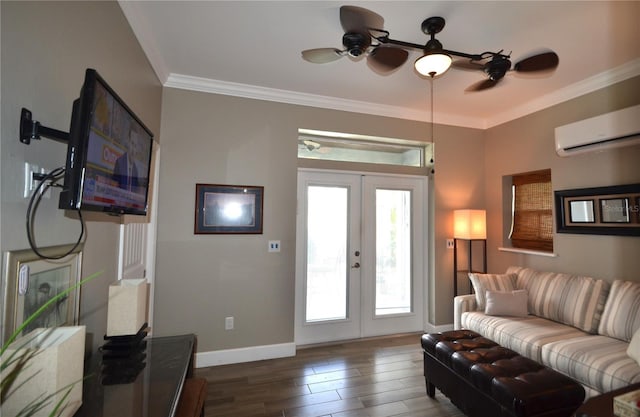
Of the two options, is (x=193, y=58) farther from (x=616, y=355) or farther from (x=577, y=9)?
(x=616, y=355)

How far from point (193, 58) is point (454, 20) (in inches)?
87.7

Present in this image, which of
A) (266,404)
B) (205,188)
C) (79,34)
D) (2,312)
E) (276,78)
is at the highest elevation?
(276,78)

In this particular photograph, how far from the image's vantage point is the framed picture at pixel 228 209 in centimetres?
306

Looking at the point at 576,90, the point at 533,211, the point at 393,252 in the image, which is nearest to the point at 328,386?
the point at 393,252

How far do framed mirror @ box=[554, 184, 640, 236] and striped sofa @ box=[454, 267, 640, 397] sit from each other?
Answer: 506 mm

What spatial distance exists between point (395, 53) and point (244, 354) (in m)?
3.13

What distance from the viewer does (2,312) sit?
1014mm

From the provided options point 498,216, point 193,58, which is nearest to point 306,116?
point 193,58

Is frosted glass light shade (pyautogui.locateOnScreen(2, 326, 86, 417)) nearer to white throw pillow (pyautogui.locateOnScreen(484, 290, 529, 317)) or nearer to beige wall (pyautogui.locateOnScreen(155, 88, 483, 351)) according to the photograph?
beige wall (pyautogui.locateOnScreen(155, 88, 483, 351))

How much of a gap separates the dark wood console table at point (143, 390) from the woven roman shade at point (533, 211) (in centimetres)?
397

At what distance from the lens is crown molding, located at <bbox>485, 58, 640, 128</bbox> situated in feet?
8.80

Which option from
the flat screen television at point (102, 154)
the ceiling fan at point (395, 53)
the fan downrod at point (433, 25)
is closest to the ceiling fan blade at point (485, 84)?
the ceiling fan at point (395, 53)

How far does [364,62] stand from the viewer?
269 cm

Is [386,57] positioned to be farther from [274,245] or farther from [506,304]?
[506,304]
